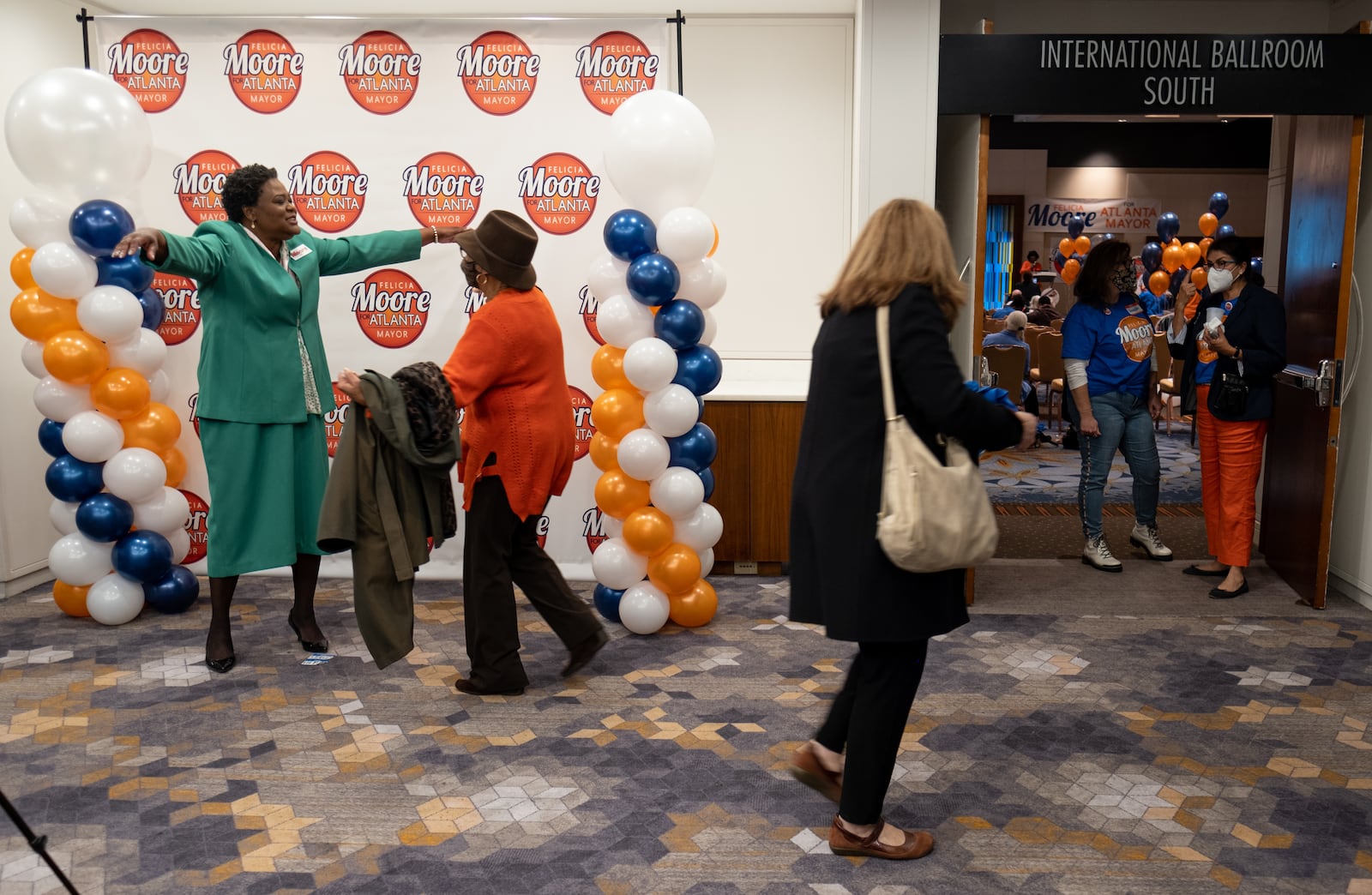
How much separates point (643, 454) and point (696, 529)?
42 centimetres

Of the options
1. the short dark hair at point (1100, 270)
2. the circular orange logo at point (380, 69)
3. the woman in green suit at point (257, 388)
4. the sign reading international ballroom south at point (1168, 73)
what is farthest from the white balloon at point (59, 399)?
the short dark hair at point (1100, 270)

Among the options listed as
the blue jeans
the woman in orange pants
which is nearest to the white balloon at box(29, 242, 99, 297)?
the blue jeans

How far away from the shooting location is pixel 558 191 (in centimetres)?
478

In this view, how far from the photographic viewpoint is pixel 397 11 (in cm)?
539

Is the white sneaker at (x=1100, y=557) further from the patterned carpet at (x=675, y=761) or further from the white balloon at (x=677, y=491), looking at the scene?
the white balloon at (x=677, y=491)

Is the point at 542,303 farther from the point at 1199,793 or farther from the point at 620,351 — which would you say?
the point at 1199,793

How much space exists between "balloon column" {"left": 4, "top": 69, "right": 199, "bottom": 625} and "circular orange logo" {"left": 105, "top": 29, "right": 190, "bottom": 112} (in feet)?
0.97

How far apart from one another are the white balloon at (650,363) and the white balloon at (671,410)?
2.0 inches

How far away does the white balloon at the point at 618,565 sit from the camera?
14.3 ft

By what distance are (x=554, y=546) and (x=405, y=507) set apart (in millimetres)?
1599

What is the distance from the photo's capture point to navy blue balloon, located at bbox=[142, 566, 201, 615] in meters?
4.61

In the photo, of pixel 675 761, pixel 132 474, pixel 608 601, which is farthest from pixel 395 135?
pixel 675 761

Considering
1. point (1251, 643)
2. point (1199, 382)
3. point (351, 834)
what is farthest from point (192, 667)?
point (1199, 382)

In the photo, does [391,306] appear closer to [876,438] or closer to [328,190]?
[328,190]
